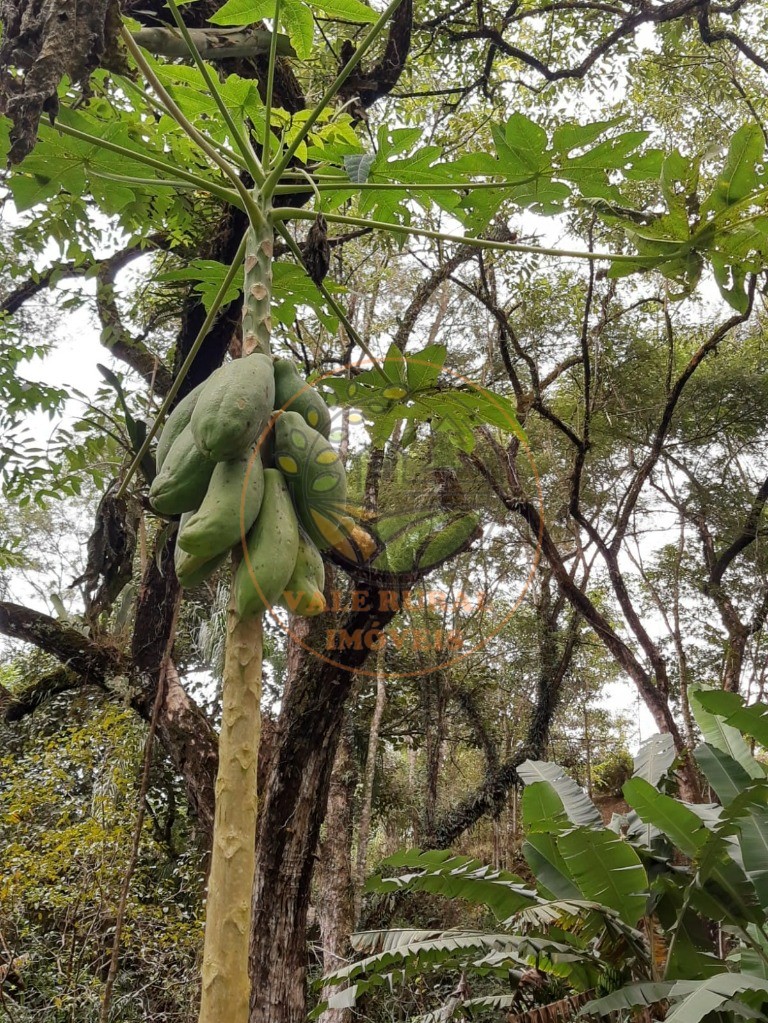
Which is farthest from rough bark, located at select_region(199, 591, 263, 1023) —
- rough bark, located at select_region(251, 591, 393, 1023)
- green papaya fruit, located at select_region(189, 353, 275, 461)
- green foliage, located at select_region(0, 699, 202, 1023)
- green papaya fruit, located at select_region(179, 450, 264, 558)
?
green foliage, located at select_region(0, 699, 202, 1023)

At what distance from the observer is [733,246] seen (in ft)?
4.75

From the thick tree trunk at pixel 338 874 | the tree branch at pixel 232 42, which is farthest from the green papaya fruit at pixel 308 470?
the thick tree trunk at pixel 338 874

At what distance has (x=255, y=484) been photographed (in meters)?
0.96

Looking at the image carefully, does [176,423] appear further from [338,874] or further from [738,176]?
[338,874]

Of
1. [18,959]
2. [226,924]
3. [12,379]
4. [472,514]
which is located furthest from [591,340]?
[226,924]

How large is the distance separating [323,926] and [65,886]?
1.80 meters

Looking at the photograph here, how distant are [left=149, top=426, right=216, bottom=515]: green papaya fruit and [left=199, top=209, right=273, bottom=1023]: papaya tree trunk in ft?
0.66

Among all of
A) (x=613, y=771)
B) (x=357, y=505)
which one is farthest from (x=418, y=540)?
(x=613, y=771)

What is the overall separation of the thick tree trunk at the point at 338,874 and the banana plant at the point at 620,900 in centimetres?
234

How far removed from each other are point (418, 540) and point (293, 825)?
137 centimetres

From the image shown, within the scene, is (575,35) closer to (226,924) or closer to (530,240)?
(530,240)

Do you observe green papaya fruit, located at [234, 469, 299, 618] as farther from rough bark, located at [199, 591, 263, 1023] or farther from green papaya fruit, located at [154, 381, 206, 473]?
green papaya fruit, located at [154, 381, 206, 473]

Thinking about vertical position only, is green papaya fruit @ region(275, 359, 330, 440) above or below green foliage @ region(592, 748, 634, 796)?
below

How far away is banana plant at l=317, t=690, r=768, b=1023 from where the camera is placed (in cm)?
222
